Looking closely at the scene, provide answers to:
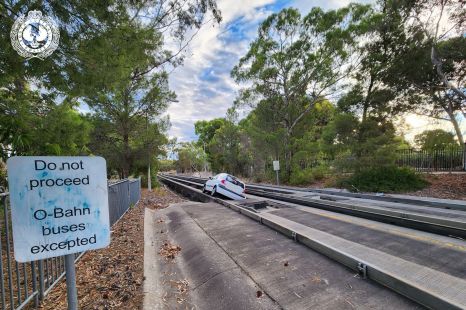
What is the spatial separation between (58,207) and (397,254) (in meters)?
5.02

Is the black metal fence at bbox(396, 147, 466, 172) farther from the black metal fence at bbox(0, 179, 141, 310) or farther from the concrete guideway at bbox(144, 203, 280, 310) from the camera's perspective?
the black metal fence at bbox(0, 179, 141, 310)

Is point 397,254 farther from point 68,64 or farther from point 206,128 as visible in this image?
point 206,128

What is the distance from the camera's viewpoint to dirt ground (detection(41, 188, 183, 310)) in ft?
10.3

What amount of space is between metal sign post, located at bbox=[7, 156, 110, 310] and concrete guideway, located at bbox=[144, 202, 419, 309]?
5.61 feet

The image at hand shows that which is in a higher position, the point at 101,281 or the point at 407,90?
the point at 407,90

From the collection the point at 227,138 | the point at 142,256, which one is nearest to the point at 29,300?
the point at 142,256

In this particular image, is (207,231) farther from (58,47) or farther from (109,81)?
(58,47)

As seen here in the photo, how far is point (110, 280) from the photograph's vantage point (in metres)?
3.71

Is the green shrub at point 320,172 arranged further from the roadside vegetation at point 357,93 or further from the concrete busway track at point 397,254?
the concrete busway track at point 397,254

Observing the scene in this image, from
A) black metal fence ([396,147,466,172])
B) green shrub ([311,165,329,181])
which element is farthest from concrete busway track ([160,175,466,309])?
green shrub ([311,165,329,181])

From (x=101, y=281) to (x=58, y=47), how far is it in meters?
3.79

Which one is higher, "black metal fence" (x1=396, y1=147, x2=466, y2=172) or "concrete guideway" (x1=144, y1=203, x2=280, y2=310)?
"black metal fence" (x1=396, y1=147, x2=466, y2=172)

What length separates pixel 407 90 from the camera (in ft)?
49.4

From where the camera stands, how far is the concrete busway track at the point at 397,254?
289 centimetres
